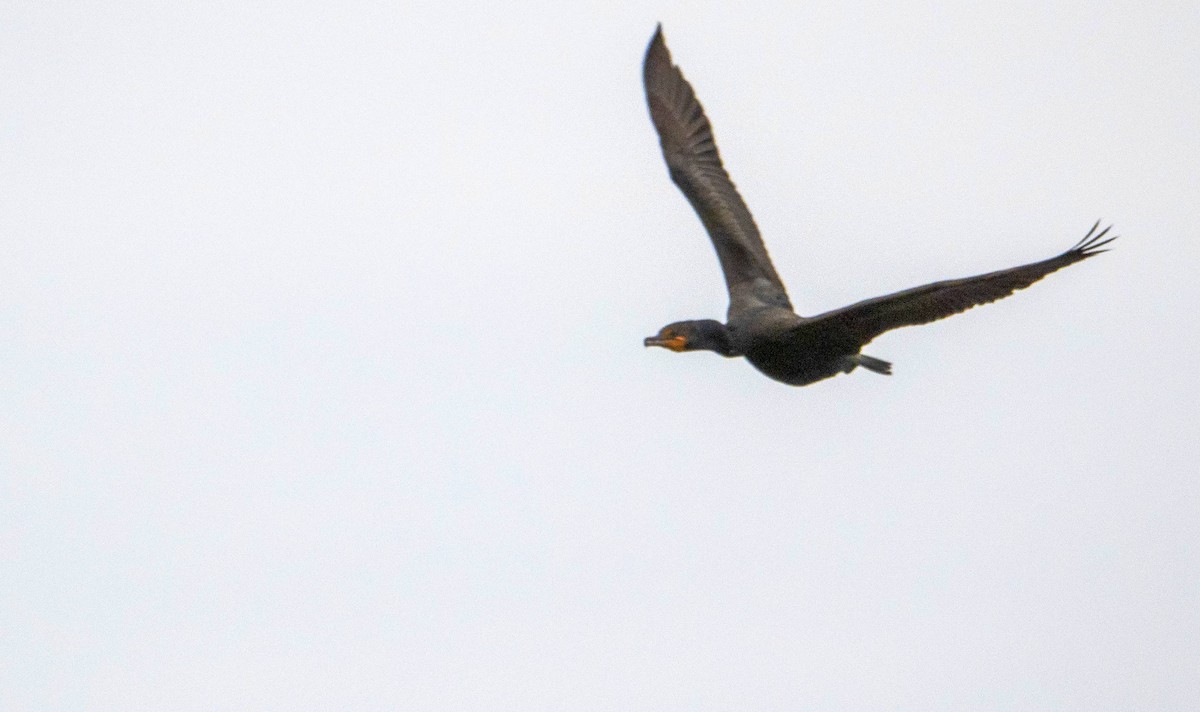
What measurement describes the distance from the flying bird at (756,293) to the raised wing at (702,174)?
0.01 metres

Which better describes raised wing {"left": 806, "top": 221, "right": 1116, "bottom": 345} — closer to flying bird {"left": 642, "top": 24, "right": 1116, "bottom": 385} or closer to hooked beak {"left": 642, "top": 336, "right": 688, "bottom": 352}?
flying bird {"left": 642, "top": 24, "right": 1116, "bottom": 385}

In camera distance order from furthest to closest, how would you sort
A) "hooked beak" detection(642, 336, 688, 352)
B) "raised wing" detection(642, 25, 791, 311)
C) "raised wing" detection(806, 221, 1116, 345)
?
1. "raised wing" detection(642, 25, 791, 311)
2. "hooked beak" detection(642, 336, 688, 352)
3. "raised wing" detection(806, 221, 1116, 345)

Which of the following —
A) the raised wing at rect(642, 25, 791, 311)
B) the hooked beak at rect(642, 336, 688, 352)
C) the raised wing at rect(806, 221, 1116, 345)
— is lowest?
the raised wing at rect(806, 221, 1116, 345)

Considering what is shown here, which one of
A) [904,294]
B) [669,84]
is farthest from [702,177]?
[904,294]

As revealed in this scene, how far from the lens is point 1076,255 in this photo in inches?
712

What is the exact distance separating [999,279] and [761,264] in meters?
4.53

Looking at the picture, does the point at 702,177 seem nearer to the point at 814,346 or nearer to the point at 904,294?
the point at 814,346

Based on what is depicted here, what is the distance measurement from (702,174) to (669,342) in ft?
11.4

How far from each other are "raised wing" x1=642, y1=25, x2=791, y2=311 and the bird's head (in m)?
1.67

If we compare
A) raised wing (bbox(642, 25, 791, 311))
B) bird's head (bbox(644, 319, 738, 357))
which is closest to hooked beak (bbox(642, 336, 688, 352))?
bird's head (bbox(644, 319, 738, 357))

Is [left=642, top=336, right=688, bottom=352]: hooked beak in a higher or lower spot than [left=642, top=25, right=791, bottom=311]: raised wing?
lower

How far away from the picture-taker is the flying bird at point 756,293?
59.7 ft

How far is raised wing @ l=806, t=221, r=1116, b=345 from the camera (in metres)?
18.0

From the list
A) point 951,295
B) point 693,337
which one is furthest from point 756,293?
point 951,295
